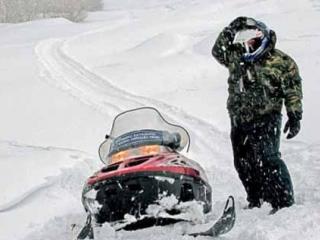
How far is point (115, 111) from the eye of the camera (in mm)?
10227

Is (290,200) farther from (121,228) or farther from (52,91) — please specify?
(52,91)

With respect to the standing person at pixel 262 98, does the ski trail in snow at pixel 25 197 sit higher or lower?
lower

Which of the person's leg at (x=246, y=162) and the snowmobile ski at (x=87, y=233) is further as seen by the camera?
the person's leg at (x=246, y=162)

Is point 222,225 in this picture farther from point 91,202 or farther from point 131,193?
point 91,202

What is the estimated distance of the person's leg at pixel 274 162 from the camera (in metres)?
4.70

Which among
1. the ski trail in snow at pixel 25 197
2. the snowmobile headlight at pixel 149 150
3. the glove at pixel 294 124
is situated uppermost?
the snowmobile headlight at pixel 149 150

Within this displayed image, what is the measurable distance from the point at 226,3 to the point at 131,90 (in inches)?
763

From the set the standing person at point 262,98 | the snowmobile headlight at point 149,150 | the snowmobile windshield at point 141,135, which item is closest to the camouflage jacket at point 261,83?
the standing person at point 262,98

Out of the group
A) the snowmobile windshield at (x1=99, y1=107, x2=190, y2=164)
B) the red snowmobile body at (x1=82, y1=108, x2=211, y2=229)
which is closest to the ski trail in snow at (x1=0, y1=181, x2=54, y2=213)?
the snowmobile windshield at (x1=99, y1=107, x2=190, y2=164)

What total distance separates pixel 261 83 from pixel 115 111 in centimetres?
574

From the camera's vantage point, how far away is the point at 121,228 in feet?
12.3

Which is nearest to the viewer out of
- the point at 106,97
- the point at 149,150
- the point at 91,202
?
the point at 91,202

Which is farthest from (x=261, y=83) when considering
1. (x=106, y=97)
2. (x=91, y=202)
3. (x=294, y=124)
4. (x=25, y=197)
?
(x=106, y=97)

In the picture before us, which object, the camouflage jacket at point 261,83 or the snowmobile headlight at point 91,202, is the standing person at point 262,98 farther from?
the snowmobile headlight at point 91,202
